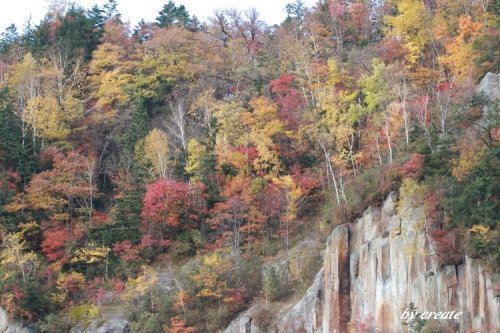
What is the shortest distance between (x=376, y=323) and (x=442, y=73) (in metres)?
23.6

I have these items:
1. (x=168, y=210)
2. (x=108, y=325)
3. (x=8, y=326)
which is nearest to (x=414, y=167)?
(x=168, y=210)

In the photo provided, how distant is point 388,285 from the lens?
112ft

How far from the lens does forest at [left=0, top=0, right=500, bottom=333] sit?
3812cm

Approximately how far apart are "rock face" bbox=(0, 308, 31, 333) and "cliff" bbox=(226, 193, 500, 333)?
11765mm

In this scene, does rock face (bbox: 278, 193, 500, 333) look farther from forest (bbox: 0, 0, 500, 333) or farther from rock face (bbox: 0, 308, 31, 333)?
rock face (bbox: 0, 308, 31, 333)

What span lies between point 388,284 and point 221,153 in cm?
1972

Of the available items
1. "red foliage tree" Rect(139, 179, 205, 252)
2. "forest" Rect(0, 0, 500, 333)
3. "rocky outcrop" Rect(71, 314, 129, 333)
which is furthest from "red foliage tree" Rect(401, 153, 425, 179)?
"rocky outcrop" Rect(71, 314, 129, 333)

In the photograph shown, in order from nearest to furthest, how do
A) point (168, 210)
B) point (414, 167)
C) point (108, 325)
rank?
point (414, 167) → point (108, 325) → point (168, 210)

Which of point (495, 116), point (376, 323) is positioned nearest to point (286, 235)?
point (376, 323)

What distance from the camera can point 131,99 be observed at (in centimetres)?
6144

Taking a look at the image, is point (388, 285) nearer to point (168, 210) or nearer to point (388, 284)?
point (388, 284)

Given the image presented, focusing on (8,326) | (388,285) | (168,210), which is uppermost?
(168,210)

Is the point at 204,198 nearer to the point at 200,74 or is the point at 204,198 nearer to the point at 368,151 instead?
the point at 368,151

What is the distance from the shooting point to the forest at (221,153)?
38.1 metres
